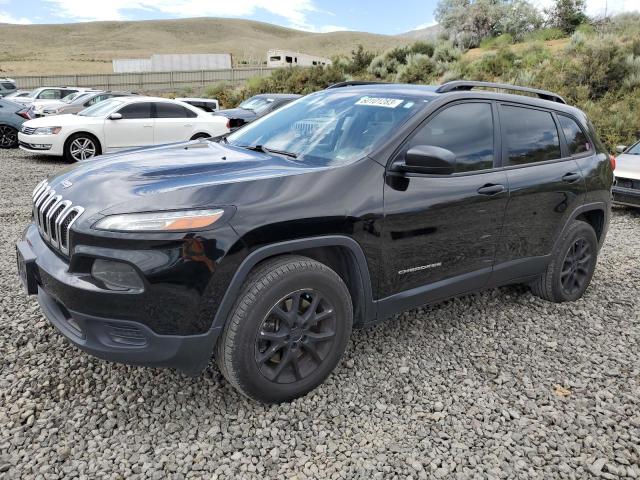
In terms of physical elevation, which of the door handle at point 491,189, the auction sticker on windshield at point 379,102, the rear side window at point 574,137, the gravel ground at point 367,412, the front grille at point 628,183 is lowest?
the gravel ground at point 367,412

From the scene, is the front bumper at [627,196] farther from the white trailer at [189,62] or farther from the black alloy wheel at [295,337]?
the white trailer at [189,62]

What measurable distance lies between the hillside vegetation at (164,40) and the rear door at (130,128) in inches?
2971

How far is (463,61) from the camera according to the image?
861 inches

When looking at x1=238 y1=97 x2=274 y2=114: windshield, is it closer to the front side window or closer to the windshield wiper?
the front side window

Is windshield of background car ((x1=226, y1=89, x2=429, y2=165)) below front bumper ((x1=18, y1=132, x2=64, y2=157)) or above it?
above

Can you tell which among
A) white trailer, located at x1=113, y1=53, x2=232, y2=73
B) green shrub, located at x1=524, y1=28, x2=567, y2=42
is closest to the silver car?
green shrub, located at x1=524, y1=28, x2=567, y2=42

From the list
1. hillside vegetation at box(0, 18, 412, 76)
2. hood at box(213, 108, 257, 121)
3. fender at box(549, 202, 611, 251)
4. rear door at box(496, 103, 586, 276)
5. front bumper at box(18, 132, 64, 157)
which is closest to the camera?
rear door at box(496, 103, 586, 276)

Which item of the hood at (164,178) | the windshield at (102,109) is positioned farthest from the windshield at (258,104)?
the hood at (164,178)

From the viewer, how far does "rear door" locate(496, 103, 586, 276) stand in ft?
11.8

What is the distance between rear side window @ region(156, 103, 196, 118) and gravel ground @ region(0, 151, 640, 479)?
8.06 metres

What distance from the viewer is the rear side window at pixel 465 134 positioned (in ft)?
10.6

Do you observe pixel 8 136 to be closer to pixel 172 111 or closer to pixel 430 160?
pixel 172 111

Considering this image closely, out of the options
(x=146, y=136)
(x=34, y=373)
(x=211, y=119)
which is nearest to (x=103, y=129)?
(x=146, y=136)

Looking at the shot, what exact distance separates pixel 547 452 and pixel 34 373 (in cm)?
277
